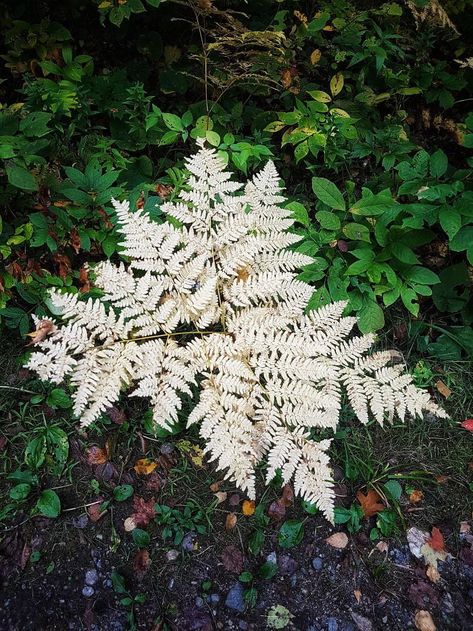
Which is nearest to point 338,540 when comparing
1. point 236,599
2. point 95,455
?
point 236,599

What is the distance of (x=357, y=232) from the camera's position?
8.52 ft

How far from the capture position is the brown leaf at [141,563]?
2230 millimetres

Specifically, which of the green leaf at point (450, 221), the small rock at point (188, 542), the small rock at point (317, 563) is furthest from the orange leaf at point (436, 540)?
the green leaf at point (450, 221)

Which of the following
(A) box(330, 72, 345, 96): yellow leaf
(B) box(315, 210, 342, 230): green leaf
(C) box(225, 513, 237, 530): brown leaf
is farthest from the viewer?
(A) box(330, 72, 345, 96): yellow leaf

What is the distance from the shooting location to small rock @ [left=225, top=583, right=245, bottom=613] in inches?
86.4

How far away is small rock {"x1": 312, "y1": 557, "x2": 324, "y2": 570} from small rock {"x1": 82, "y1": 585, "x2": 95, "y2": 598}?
1.14 metres

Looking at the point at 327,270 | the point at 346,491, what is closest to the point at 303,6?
the point at 327,270

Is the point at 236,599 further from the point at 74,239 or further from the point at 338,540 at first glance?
the point at 74,239

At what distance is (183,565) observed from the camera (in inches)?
89.7

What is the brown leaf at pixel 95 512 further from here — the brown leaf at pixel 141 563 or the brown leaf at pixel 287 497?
the brown leaf at pixel 287 497

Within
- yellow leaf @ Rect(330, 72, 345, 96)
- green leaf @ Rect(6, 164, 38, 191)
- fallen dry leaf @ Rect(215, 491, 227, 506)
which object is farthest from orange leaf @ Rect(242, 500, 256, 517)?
yellow leaf @ Rect(330, 72, 345, 96)

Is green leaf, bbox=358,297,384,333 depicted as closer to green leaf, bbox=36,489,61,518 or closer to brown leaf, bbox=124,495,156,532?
brown leaf, bbox=124,495,156,532

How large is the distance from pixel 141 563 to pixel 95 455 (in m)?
0.62

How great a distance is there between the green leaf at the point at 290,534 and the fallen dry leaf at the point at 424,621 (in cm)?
68
